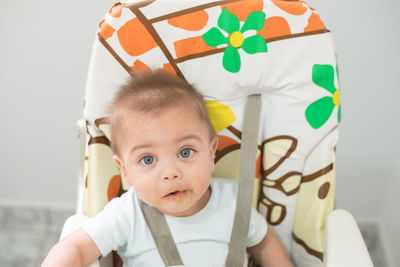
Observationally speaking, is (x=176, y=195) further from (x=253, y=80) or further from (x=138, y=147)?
(x=253, y=80)

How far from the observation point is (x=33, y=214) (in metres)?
1.49

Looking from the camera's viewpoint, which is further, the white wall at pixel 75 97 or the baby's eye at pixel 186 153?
the white wall at pixel 75 97

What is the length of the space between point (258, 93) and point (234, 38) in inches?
4.8

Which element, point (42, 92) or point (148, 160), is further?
point (42, 92)

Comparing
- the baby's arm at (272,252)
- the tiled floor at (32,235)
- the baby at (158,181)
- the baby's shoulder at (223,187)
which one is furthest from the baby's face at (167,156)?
the tiled floor at (32,235)

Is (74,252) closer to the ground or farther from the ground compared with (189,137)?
closer to the ground

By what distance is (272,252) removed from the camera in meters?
0.87

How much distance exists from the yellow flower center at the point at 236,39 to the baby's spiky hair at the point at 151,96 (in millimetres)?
Result: 108

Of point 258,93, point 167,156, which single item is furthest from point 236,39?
point 167,156

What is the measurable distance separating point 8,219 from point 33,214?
0.30 feet

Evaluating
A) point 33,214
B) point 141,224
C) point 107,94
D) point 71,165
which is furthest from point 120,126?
point 33,214

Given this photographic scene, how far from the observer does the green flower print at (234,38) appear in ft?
2.38

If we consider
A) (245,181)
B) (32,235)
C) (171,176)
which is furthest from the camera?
(32,235)

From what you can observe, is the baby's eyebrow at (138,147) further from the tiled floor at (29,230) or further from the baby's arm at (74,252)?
the tiled floor at (29,230)
